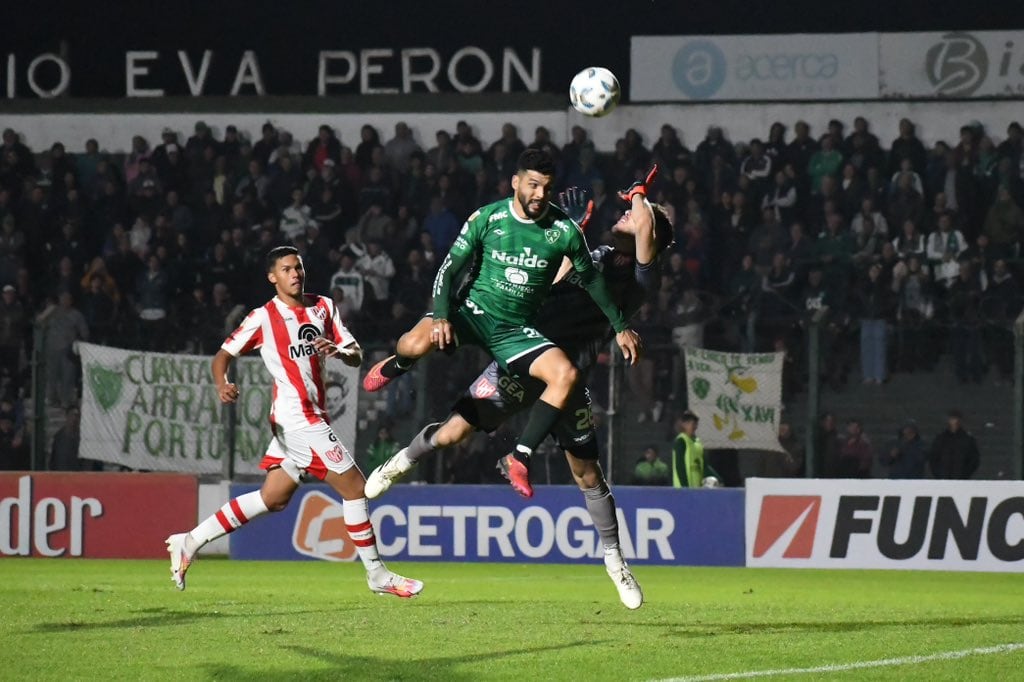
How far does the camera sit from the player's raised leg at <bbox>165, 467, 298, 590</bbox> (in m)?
11.0

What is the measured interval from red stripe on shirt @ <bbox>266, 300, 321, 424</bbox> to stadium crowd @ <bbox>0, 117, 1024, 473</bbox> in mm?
6228

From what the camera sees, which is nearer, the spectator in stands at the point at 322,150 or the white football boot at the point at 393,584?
the white football boot at the point at 393,584

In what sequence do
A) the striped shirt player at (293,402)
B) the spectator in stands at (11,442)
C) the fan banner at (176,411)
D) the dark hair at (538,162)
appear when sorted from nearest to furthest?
1. the dark hair at (538,162)
2. the striped shirt player at (293,402)
3. the fan banner at (176,411)
4. the spectator in stands at (11,442)

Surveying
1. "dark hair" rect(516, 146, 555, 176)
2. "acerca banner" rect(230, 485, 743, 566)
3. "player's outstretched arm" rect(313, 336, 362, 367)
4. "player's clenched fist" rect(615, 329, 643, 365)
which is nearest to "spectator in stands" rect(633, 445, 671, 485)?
"acerca banner" rect(230, 485, 743, 566)

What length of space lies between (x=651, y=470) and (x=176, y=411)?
523 centimetres

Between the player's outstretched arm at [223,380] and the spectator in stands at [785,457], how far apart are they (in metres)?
7.64

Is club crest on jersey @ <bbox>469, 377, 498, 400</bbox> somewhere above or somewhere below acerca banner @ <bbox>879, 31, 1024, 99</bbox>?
below

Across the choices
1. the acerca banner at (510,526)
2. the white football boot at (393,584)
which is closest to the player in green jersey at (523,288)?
the white football boot at (393,584)

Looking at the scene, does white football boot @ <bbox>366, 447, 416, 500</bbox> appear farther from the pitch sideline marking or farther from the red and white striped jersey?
the pitch sideline marking

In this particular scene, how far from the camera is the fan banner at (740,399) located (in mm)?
16812

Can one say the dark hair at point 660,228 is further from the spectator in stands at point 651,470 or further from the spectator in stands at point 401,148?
the spectator in stands at point 401,148

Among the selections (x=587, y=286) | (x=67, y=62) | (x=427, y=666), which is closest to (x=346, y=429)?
(x=587, y=286)

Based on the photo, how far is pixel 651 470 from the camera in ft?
58.1

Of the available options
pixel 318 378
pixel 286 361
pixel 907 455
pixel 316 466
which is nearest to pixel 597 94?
pixel 318 378
